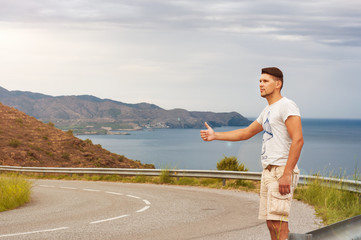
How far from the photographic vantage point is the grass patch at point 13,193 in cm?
1219

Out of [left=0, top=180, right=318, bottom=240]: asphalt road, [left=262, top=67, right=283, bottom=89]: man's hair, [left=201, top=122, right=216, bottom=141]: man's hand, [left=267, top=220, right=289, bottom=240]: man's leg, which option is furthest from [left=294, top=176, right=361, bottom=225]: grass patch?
[left=262, top=67, right=283, bottom=89]: man's hair

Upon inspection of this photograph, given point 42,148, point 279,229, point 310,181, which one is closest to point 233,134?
point 279,229

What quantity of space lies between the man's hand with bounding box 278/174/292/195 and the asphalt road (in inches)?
157

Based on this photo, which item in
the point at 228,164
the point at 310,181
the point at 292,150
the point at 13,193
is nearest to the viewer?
the point at 292,150

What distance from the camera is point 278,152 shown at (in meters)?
4.39

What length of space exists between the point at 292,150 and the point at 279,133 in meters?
0.23

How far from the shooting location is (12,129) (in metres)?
53.8

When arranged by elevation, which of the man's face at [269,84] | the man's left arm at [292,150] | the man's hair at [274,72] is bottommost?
the man's left arm at [292,150]

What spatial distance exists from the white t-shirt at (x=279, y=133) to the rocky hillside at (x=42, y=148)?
40144 millimetres

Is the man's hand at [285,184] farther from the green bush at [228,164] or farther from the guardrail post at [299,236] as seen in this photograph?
the green bush at [228,164]

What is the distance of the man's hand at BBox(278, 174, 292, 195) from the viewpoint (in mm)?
4245

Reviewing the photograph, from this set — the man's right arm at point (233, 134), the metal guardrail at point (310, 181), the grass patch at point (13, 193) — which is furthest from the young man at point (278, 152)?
the grass patch at point (13, 193)

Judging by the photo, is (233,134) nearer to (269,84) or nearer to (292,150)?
(269,84)

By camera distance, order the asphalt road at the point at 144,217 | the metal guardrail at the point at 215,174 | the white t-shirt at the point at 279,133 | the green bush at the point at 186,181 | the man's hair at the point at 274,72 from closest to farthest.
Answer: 1. the white t-shirt at the point at 279,133
2. the man's hair at the point at 274,72
3. the asphalt road at the point at 144,217
4. the metal guardrail at the point at 215,174
5. the green bush at the point at 186,181
